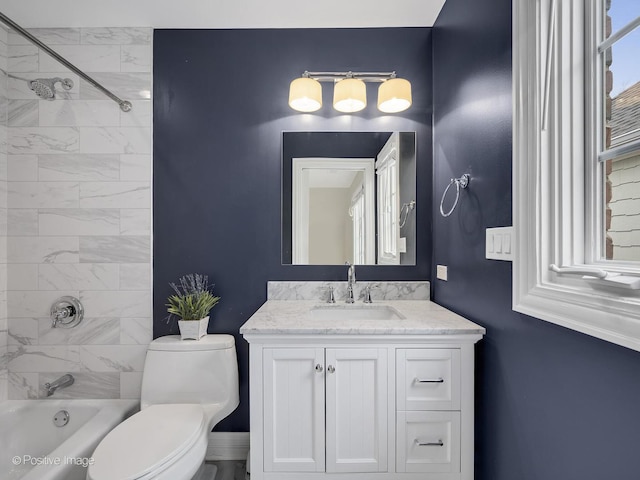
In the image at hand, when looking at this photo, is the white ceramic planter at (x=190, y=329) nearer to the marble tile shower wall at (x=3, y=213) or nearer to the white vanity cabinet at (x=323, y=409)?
the white vanity cabinet at (x=323, y=409)

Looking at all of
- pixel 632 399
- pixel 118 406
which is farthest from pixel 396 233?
pixel 118 406

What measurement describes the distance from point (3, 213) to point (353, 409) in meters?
2.19

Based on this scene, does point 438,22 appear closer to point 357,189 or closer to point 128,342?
point 357,189

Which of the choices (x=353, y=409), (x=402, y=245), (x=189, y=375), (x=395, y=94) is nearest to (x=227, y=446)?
(x=189, y=375)

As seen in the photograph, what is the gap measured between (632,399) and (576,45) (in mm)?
928

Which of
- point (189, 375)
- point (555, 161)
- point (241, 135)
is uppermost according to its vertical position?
point (241, 135)

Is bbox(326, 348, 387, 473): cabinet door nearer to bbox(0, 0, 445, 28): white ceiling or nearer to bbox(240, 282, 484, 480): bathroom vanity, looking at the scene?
bbox(240, 282, 484, 480): bathroom vanity

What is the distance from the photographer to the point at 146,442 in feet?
4.29

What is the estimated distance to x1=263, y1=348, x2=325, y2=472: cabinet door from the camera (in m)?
1.35

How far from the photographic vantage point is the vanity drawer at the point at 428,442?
4.38 ft

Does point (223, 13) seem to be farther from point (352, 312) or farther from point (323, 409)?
point (323, 409)

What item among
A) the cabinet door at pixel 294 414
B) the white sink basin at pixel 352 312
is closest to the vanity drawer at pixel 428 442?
the cabinet door at pixel 294 414

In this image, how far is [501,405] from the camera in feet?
4.09

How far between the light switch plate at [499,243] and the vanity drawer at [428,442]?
647 mm
